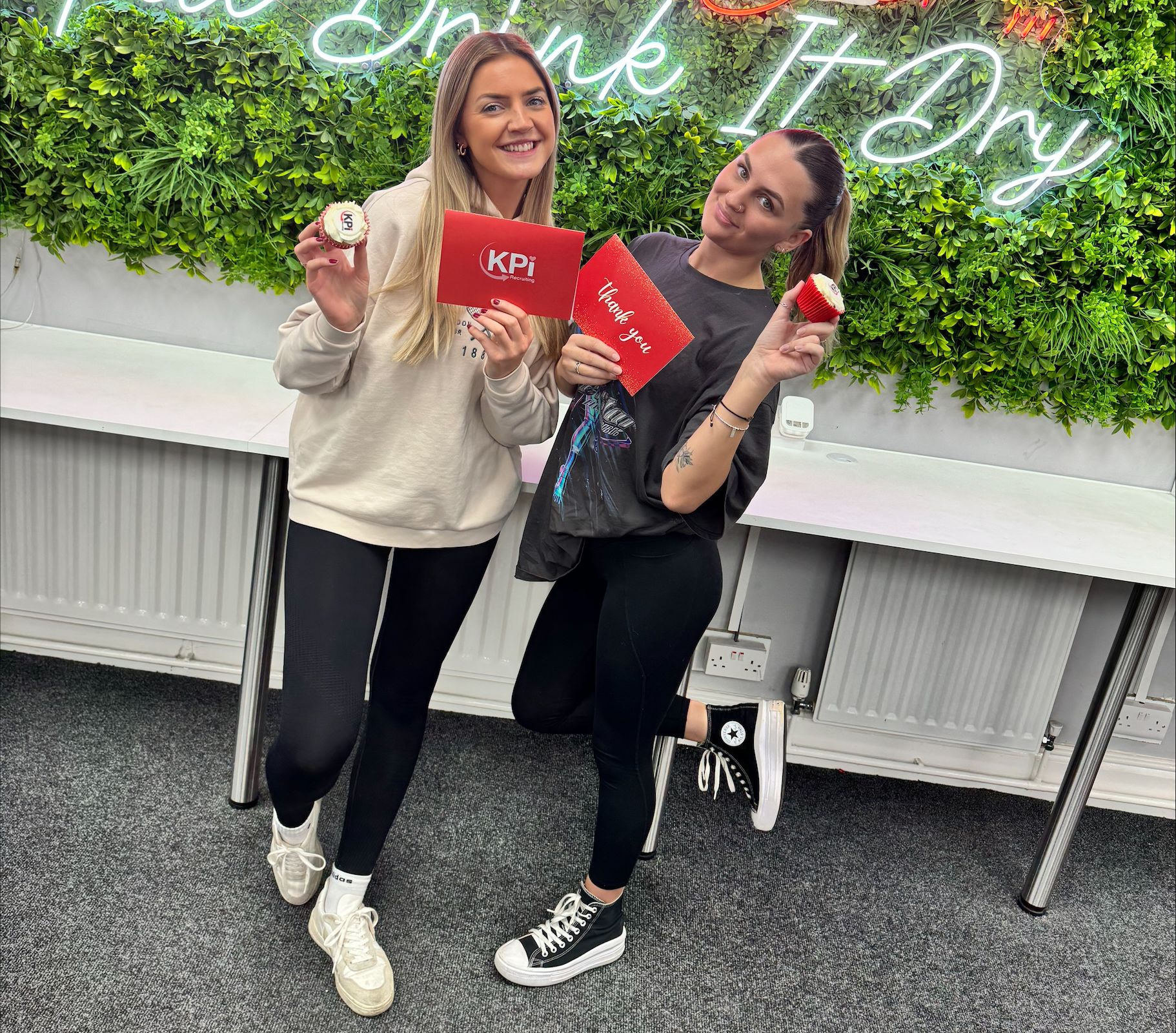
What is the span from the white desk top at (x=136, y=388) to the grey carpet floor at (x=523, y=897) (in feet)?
2.53

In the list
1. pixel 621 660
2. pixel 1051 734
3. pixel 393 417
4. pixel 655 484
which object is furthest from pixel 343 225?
pixel 1051 734

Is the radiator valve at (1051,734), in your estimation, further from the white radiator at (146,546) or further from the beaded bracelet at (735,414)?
the beaded bracelet at (735,414)

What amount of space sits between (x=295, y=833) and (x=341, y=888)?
0.42 ft

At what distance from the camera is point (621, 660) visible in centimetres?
154

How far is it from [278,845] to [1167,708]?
7.00 feet

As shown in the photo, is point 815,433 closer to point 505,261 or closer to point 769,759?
point 769,759

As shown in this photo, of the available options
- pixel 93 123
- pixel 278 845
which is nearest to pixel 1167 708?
pixel 278 845

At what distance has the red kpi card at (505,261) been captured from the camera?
1.32 metres

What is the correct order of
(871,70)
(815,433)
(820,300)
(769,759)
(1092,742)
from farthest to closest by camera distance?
(815,433)
(871,70)
(1092,742)
(769,759)
(820,300)

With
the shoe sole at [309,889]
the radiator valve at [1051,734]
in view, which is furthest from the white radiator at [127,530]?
the radiator valve at [1051,734]

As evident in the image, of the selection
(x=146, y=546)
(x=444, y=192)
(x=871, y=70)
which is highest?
(x=871, y=70)

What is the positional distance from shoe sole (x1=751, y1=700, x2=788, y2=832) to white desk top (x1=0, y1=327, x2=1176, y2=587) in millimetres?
368

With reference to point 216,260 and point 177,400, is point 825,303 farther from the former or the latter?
point 216,260

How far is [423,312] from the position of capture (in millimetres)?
1386
